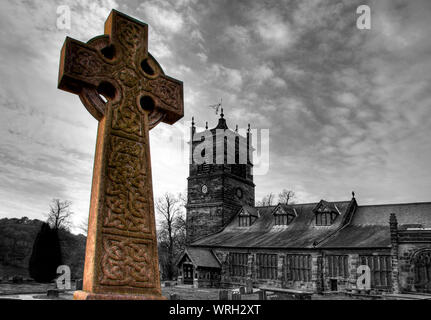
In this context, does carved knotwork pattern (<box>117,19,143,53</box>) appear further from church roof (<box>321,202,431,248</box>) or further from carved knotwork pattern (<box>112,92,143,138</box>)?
church roof (<box>321,202,431,248</box>)

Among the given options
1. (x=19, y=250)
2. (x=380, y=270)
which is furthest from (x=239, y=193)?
(x=19, y=250)

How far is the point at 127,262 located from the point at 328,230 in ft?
106

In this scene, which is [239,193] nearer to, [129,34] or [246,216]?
[246,216]

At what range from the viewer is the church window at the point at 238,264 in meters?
36.2

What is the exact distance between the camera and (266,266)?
3472 centimetres

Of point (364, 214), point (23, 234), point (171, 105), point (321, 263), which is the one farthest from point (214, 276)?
point (171, 105)

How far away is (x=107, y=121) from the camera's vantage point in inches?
193

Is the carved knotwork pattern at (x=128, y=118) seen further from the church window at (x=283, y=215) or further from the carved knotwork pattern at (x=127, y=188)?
the church window at (x=283, y=215)

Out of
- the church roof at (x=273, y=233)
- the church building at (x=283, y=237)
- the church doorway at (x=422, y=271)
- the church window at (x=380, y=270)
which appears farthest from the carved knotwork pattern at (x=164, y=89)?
the church roof at (x=273, y=233)

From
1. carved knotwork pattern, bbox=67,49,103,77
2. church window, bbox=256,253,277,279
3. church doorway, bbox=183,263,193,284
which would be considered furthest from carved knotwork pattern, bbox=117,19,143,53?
church doorway, bbox=183,263,193,284

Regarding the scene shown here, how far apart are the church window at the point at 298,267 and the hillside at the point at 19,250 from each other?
22508mm

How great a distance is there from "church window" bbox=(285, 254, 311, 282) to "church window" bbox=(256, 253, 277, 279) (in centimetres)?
143

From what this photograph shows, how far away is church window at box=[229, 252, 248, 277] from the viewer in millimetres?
36156

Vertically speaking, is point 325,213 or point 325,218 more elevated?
point 325,213
